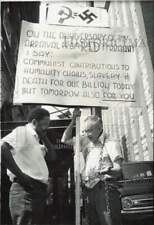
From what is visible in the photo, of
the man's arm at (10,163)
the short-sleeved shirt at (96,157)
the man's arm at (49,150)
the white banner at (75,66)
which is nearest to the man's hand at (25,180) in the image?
the man's arm at (10,163)

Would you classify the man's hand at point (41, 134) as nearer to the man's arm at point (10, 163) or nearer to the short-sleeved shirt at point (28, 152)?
the short-sleeved shirt at point (28, 152)

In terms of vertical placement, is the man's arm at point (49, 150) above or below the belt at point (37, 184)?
above

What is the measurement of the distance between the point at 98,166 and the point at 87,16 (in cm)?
107

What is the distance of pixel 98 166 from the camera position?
2375 millimetres

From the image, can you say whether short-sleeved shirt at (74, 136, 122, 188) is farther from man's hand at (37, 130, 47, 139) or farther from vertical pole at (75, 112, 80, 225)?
man's hand at (37, 130, 47, 139)

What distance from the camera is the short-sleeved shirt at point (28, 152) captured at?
7.41ft

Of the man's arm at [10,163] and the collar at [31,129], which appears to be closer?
the man's arm at [10,163]

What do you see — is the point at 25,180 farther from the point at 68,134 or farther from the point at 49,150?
the point at 68,134

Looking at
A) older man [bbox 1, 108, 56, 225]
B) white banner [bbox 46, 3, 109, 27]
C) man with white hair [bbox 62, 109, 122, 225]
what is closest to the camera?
older man [bbox 1, 108, 56, 225]

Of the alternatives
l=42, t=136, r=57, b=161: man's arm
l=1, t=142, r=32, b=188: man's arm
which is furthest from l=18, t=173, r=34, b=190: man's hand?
l=42, t=136, r=57, b=161: man's arm

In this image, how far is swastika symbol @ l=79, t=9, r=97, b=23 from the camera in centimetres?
262

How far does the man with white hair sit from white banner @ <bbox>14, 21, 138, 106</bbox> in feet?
0.58

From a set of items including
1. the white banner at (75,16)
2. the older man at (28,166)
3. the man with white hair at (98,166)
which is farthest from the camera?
the white banner at (75,16)

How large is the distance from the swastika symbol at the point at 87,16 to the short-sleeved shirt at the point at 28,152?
884 mm
